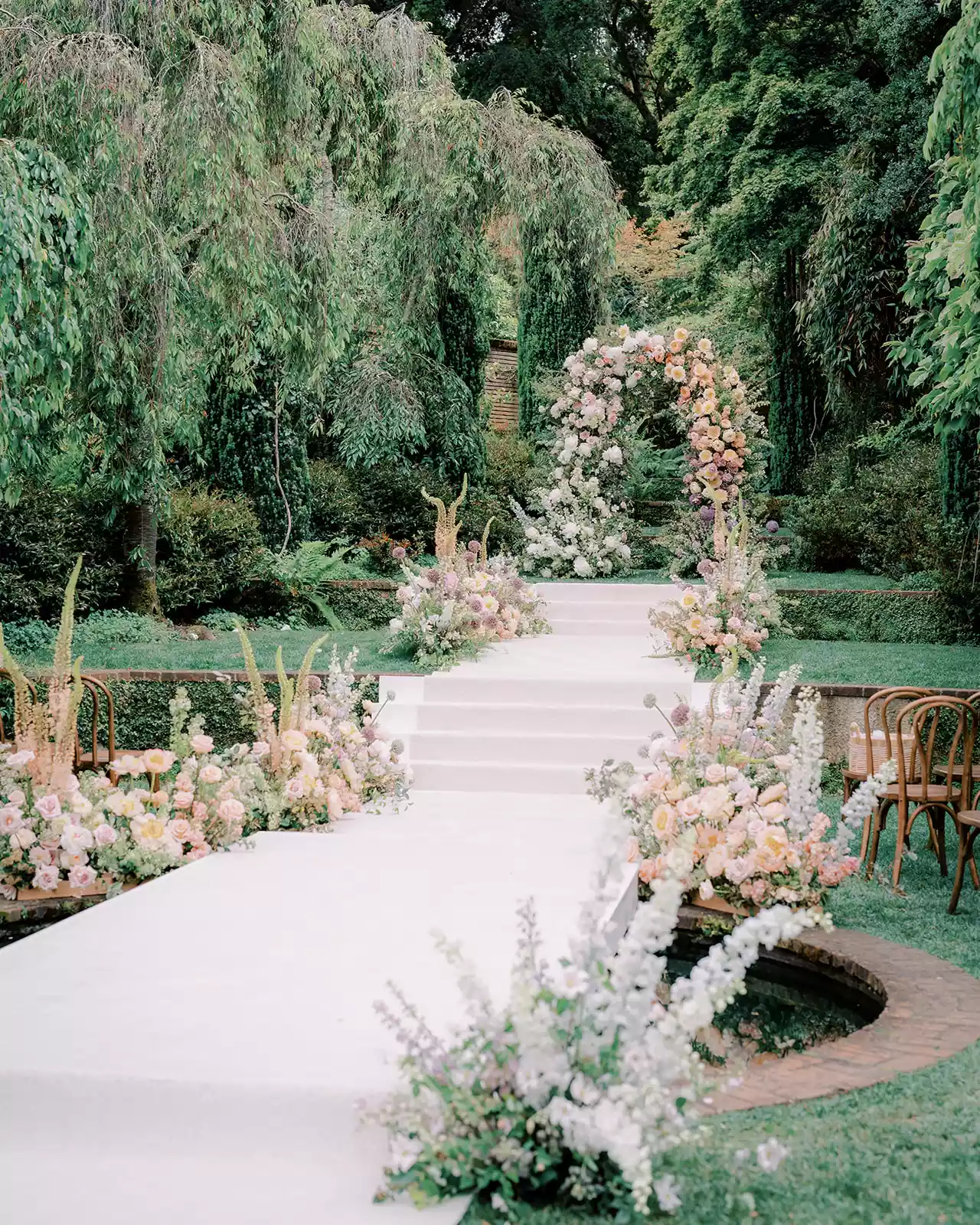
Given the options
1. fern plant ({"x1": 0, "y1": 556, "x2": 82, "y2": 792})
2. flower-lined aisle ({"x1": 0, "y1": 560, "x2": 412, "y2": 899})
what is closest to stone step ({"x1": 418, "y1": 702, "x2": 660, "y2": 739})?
flower-lined aisle ({"x1": 0, "y1": 560, "x2": 412, "y2": 899})

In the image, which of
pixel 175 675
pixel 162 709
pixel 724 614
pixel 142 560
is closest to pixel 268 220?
pixel 142 560

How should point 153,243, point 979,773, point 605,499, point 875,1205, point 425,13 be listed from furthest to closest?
point 425,13 < point 605,499 < point 153,243 < point 979,773 < point 875,1205

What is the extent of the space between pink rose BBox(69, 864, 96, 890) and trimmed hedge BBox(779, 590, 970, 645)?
22.7 feet

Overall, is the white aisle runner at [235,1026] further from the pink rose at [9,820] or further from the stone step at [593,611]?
the stone step at [593,611]

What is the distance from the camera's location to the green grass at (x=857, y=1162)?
258 centimetres

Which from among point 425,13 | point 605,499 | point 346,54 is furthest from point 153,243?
Answer: point 425,13

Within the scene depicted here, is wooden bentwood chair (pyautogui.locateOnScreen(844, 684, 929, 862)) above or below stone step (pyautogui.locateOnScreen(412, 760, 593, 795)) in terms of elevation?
above

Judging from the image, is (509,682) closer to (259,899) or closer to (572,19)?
(259,899)

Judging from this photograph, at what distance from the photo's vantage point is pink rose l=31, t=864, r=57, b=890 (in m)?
5.01

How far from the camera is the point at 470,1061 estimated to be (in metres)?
2.69

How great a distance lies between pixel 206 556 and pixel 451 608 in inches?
139

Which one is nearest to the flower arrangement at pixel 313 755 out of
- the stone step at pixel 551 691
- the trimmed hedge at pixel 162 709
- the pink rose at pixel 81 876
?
the pink rose at pixel 81 876

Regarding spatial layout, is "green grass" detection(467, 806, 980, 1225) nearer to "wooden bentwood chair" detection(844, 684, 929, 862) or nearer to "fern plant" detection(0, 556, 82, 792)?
"wooden bentwood chair" detection(844, 684, 929, 862)

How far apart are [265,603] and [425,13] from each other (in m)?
12.3
